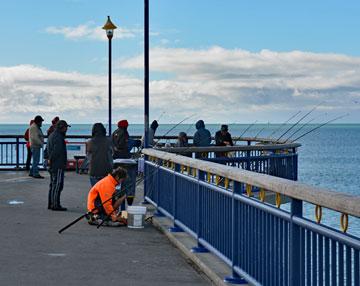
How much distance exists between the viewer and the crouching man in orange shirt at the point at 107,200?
13.3 meters

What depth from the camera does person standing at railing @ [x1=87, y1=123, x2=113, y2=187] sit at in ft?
48.8

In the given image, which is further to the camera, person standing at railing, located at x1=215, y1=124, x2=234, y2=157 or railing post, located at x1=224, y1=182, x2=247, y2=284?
person standing at railing, located at x1=215, y1=124, x2=234, y2=157

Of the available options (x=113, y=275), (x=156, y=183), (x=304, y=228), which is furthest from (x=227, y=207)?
(x=156, y=183)

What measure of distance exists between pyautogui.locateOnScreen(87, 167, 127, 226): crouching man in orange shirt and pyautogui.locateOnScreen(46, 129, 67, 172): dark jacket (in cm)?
253

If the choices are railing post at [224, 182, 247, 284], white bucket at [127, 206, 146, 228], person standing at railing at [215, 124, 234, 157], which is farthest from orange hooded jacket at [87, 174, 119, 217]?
person standing at railing at [215, 124, 234, 157]

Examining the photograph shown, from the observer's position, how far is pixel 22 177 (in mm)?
24812

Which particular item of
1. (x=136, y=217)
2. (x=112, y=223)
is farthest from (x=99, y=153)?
(x=136, y=217)

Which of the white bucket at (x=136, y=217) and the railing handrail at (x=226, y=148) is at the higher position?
the railing handrail at (x=226, y=148)

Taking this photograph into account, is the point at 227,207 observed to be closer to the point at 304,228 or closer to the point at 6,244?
the point at 304,228

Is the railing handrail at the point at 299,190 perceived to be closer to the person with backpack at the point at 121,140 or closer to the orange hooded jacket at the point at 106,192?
the orange hooded jacket at the point at 106,192

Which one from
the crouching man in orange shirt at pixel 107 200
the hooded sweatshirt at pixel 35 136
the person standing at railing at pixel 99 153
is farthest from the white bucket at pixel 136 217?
the hooded sweatshirt at pixel 35 136

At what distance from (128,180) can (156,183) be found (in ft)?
3.36

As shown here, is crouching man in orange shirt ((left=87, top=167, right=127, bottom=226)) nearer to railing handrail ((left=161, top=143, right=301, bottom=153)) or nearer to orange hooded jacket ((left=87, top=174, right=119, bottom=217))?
orange hooded jacket ((left=87, top=174, right=119, bottom=217))

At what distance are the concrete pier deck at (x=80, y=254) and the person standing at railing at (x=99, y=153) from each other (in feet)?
2.97
